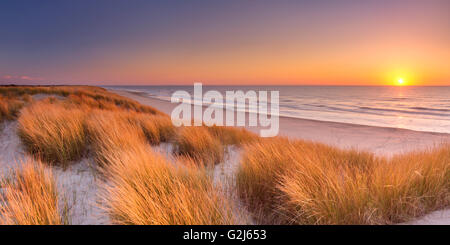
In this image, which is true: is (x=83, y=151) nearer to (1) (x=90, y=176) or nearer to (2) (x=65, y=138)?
(2) (x=65, y=138)

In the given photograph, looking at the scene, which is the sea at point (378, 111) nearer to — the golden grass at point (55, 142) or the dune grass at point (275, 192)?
the dune grass at point (275, 192)

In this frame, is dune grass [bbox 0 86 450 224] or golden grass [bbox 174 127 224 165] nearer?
dune grass [bbox 0 86 450 224]

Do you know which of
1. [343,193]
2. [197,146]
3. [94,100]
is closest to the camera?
[343,193]

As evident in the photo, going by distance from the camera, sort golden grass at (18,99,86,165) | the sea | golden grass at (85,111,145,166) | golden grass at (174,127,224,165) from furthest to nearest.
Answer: the sea < golden grass at (174,127,224,165) < golden grass at (18,99,86,165) < golden grass at (85,111,145,166)

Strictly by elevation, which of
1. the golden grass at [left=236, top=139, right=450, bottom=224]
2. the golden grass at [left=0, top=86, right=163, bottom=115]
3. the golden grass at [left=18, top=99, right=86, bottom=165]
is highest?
the golden grass at [left=0, top=86, right=163, bottom=115]

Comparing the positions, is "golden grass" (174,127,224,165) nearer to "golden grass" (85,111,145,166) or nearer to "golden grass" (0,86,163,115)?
"golden grass" (85,111,145,166)

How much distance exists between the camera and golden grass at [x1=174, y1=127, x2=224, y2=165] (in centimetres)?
398

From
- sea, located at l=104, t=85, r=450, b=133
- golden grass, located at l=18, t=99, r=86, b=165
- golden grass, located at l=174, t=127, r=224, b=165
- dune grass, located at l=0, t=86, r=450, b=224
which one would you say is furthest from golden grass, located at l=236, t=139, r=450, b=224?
sea, located at l=104, t=85, r=450, b=133

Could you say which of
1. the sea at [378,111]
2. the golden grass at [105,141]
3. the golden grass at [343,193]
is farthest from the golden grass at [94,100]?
the sea at [378,111]

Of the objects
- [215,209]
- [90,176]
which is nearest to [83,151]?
[90,176]

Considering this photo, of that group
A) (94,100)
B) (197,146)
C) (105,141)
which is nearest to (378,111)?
(197,146)

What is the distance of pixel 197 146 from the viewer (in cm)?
420

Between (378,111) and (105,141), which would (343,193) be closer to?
(105,141)
